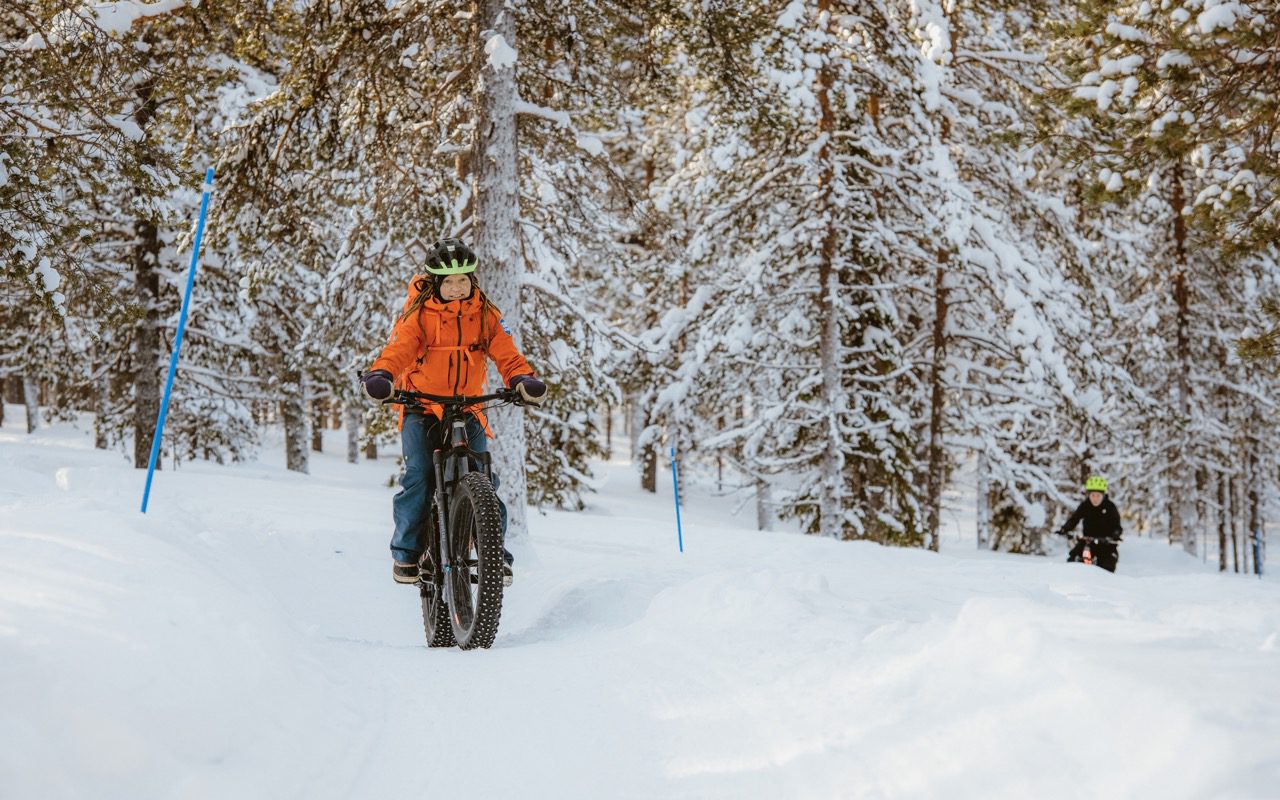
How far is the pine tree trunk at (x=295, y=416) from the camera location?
19344 millimetres

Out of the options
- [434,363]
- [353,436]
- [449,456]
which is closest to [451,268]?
[434,363]

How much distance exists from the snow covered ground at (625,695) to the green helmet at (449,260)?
2.17 metres

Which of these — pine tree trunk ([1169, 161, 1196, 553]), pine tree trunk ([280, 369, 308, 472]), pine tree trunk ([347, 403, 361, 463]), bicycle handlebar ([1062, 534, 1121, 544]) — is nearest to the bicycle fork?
bicycle handlebar ([1062, 534, 1121, 544])

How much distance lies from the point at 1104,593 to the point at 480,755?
Result: 604cm

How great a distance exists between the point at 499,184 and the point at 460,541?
438 centimetres

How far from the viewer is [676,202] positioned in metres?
16.2

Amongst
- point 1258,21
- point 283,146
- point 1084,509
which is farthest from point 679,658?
point 1084,509

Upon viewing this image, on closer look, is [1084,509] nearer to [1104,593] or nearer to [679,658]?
[1104,593]

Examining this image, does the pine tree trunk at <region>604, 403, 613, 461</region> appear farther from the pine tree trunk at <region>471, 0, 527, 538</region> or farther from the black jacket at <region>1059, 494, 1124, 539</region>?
the pine tree trunk at <region>471, 0, 527, 538</region>

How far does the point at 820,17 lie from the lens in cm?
1274

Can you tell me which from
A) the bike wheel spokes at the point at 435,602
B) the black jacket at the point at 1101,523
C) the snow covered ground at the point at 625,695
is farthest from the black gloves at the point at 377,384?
the black jacket at the point at 1101,523

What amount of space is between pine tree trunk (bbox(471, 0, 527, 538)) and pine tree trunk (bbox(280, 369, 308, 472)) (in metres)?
9.97

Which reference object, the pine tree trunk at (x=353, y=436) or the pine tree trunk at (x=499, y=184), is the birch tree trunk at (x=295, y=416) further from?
the pine tree trunk at (x=499, y=184)

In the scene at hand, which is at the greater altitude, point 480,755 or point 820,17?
point 820,17
